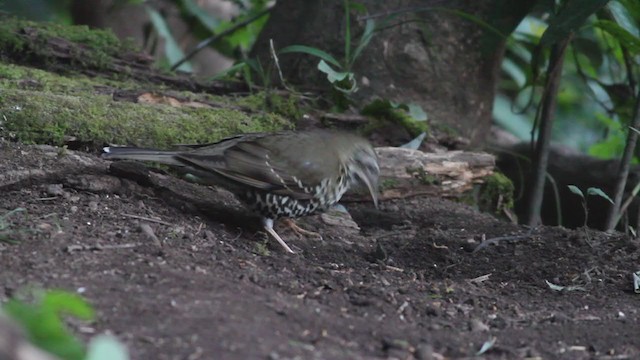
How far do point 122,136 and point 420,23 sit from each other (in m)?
2.62

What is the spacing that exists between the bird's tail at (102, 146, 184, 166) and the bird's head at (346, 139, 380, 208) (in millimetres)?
963

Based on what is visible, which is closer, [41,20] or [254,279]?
[254,279]

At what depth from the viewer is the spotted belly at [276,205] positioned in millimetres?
4727

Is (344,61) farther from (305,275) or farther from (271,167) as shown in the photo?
(305,275)

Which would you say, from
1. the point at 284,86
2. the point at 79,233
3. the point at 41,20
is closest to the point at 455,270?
the point at 79,233

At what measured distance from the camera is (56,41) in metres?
6.20

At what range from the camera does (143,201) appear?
4.64 m

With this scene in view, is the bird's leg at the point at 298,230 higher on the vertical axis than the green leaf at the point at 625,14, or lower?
lower

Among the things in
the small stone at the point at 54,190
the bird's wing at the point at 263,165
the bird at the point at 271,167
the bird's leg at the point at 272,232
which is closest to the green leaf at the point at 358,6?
the bird at the point at 271,167

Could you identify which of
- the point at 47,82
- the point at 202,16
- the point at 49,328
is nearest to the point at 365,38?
the point at 47,82

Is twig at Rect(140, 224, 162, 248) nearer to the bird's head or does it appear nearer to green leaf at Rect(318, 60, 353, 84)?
the bird's head

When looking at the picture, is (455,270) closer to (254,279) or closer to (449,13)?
(254,279)

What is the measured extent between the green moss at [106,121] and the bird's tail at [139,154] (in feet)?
1.67

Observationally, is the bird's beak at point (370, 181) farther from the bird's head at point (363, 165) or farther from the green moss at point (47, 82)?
the green moss at point (47, 82)
